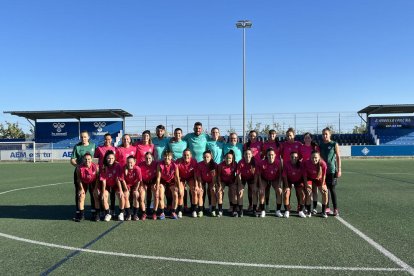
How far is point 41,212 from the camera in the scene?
749 cm

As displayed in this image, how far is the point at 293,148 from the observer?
7.39 m

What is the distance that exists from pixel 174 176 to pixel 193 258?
268 centimetres

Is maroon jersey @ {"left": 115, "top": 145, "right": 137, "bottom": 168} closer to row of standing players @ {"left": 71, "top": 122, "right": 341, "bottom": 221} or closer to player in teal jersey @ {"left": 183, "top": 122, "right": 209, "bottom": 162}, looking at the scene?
row of standing players @ {"left": 71, "top": 122, "right": 341, "bottom": 221}

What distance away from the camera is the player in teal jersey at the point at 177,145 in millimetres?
7238

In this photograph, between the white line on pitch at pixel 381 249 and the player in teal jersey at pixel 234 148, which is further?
the player in teal jersey at pixel 234 148

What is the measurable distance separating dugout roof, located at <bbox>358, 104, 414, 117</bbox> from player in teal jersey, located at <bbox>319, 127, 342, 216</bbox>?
2872 centimetres

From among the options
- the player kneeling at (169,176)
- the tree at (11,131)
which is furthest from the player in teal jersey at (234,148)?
the tree at (11,131)

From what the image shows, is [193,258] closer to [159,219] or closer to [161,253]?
[161,253]

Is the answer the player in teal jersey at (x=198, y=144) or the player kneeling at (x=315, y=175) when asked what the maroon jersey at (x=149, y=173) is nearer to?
the player in teal jersey at (x=198, y=144)

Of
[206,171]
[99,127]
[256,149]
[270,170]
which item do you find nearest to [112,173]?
[206,171]

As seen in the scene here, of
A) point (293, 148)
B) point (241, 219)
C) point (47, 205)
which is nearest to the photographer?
point (241, 219)

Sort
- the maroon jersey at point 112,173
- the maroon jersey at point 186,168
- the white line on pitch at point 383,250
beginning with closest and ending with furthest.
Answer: the white line on pitch at point 383,250
the maroon jersey at point 112,173
the maroon jersey at point 186,168

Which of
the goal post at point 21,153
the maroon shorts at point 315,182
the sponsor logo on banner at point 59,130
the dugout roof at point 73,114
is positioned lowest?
the goal post at point 21,153

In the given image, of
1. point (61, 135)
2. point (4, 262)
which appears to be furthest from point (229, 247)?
point (61, 135)
